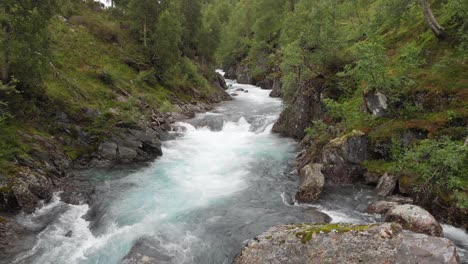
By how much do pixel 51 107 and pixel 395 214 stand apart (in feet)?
75.0

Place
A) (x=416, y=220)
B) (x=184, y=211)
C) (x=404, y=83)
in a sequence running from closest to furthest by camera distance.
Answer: (x=416, y=220), (x=184, y=211), (x=404, y=83)

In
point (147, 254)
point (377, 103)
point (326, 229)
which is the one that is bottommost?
point (147, 254)

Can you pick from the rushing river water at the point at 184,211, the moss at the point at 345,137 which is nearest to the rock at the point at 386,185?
the rushing river water at the point at 184,211

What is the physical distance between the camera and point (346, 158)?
20.0m

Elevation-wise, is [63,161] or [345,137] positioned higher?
[345,137]

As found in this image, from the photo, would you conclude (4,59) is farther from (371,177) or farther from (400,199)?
(400,199)

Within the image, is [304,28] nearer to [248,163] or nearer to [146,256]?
[248,163]

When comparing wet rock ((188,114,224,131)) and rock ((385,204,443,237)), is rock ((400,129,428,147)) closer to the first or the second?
rock ((385,204,443,237))

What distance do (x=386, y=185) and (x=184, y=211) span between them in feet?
33.8

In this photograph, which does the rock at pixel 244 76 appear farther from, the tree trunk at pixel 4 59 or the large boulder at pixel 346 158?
the tree trunk at pixel 4 59

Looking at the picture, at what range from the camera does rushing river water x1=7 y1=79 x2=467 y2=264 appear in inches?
528

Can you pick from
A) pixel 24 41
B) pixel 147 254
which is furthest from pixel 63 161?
pixel 147 254

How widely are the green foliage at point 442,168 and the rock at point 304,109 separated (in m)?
11.8

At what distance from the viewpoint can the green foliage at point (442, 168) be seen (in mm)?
14312
